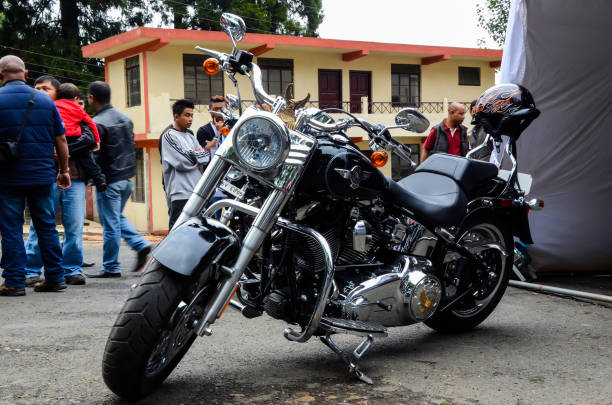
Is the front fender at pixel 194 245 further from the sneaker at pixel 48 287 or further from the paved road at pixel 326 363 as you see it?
the sneaker at pixel 48 287

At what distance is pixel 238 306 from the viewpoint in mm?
3479

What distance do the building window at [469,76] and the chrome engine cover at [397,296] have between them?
2197 cm

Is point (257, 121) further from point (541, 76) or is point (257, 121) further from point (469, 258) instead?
point (541, 76)

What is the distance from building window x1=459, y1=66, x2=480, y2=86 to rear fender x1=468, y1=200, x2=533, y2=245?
818 inches

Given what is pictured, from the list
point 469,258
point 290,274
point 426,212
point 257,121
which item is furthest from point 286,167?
point 469,258

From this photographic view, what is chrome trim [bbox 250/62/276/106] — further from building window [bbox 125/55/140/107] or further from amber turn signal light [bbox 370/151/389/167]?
building window [bbox 125/55/140/107]

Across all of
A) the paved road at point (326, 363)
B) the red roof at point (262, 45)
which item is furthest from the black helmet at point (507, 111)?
the red roof at point (262, 45)

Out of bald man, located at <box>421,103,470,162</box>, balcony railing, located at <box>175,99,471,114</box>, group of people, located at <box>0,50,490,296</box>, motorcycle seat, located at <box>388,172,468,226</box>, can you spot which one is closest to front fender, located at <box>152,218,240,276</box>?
motorcycle seat, located at <box>388,172,468,226</box>

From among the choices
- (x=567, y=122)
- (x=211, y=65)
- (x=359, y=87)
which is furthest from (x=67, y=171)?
(x=359, y=87)

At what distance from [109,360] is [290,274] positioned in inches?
38.5

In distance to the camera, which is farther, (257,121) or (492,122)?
(492,122)

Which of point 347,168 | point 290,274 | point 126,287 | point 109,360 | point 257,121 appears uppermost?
point 257,121

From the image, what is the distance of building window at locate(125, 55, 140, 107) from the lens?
2032 cm

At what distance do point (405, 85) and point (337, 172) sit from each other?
2119 centimetres
